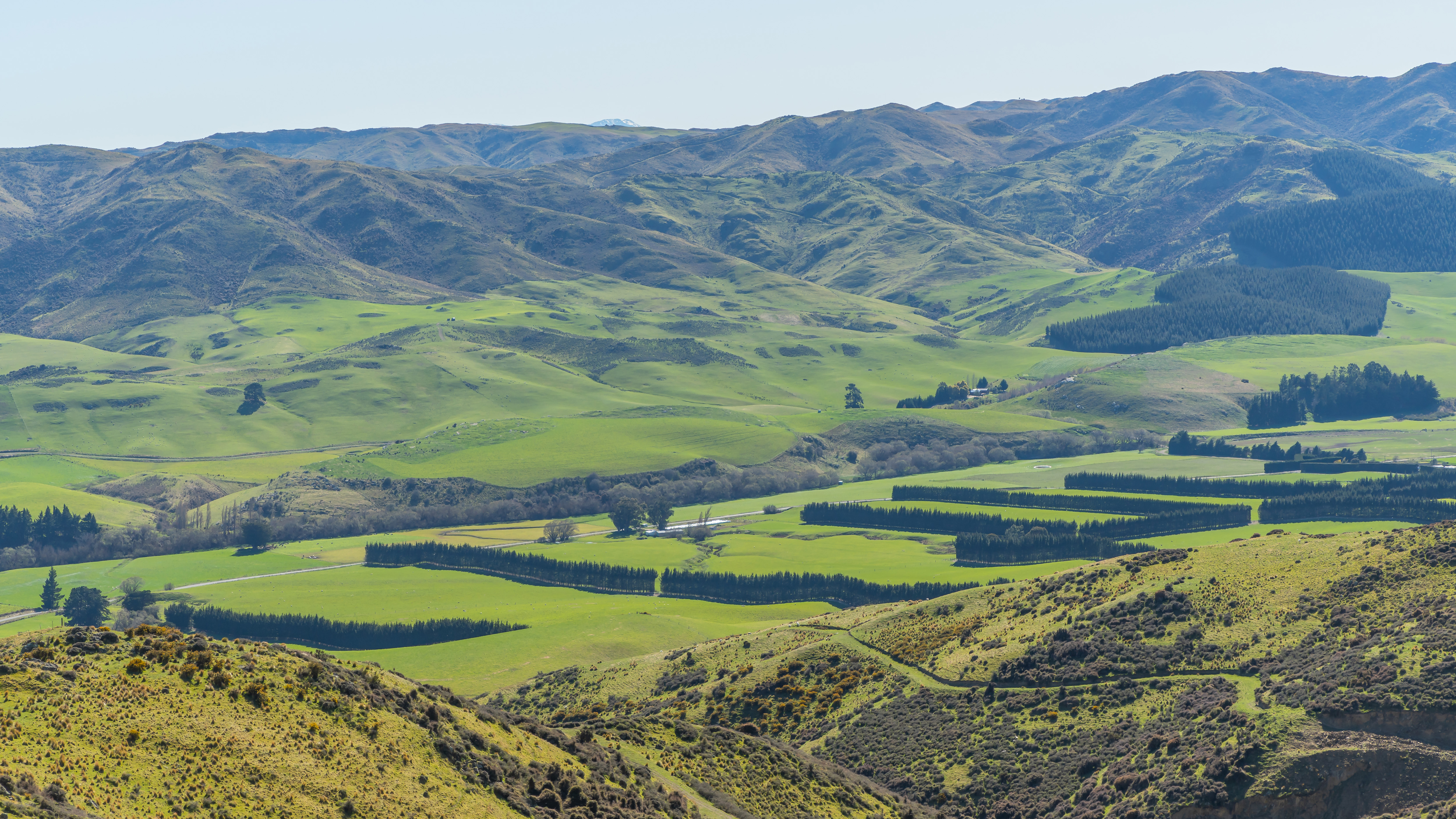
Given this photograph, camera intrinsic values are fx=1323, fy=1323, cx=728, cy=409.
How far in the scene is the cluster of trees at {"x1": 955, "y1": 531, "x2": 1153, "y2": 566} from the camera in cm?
18638

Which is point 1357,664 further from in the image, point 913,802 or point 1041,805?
point 913,802

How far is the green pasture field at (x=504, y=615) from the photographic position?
143375mm

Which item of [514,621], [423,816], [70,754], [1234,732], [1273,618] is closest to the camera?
[70,754]

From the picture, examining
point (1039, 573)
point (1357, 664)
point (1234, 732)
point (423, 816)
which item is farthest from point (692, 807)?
point (1039, 573)

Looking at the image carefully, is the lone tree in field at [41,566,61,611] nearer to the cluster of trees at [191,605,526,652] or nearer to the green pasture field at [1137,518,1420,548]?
the cluster of trees at [191,605,526,652]

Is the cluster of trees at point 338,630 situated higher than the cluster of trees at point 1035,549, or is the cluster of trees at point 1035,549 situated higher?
the cluster of trees at point 1035,549

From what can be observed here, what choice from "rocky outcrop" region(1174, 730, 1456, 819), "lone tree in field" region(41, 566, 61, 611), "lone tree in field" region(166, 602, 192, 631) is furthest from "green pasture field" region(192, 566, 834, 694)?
"rocky outcrop" region(1174, 730, 1456, 819)

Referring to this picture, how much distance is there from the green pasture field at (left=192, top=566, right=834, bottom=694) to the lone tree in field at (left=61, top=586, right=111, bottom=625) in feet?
46.0

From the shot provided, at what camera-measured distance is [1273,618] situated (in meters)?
93.4

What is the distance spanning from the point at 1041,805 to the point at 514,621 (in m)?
92.5

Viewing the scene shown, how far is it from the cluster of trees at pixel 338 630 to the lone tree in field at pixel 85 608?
12.0 m

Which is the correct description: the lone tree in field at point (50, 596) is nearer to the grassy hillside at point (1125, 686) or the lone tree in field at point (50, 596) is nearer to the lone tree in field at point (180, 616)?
the lone tree in field at point (180, 616)

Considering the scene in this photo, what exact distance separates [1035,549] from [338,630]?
95.8 metres

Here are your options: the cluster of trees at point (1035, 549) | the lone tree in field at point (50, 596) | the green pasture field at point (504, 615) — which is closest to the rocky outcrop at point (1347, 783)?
the green pasture field at point (504, 615)
